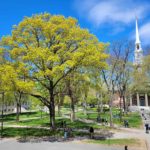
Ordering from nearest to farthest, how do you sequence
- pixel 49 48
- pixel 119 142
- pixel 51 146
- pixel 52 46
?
pixel 51 146, pixel 119 142, pixel 52 46, pixel 49 48

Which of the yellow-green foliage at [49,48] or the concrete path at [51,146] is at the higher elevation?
the yellow-green foliage at [49,48]

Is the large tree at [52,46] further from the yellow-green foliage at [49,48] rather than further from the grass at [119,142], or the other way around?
the grass at [119,142]

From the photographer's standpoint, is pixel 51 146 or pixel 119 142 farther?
pixel 119 142

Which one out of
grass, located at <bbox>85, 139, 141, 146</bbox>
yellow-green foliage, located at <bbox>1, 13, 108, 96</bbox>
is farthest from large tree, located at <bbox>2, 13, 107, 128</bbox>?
grass, located at <bbox>85, 139, 141, 146</bbox>

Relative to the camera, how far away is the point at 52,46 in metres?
30.5

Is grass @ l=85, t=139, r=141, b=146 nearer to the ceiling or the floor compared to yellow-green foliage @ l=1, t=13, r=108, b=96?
nearer to the floor

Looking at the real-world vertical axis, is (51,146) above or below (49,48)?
below

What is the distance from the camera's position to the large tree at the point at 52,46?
2894 centimetres

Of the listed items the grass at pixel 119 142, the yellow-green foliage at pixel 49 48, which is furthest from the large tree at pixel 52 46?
the grass at pixel 119 142

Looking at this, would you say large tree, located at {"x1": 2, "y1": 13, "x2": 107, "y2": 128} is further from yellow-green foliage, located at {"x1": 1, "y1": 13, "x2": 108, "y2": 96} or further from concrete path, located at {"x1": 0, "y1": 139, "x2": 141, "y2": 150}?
concrete path, located at {"x1": 0, "y1": 139, "x2": 141, "y2": 150}

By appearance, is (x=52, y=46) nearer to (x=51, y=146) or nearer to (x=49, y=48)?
(x=49, y=48)

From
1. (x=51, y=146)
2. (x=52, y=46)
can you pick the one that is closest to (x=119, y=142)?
(x=51, y=146)

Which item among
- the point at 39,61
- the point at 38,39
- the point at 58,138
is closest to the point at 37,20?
the point at 38,39

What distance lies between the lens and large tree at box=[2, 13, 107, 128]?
94.9ft
